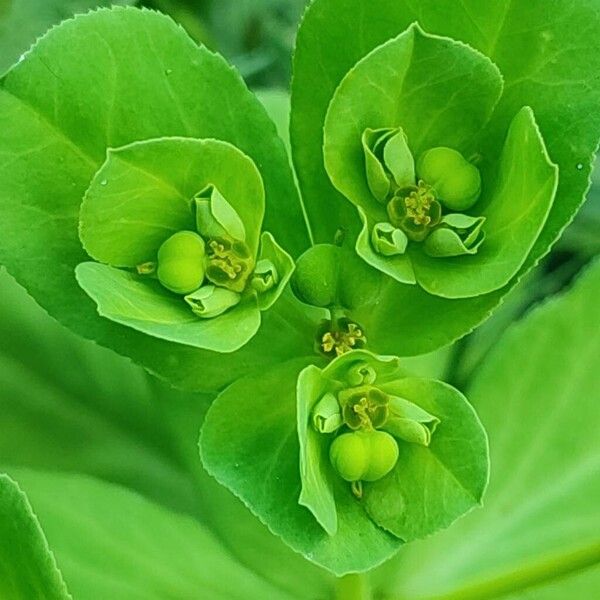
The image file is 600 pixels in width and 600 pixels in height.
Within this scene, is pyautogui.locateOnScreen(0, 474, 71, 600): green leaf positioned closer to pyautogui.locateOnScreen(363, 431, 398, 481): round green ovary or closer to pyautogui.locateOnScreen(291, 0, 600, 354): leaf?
pyautogui.locateOnScreen(363, 431, 398, 481): round green ovary

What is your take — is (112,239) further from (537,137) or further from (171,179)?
(537,137)

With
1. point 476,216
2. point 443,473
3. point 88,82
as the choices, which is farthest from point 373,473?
point 88,82

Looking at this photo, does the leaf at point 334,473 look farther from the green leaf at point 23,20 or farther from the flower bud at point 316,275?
the green leaf at point 23,20

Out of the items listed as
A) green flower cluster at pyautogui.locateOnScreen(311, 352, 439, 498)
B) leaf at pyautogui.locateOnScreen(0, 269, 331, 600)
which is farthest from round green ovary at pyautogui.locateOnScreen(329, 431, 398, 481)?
leaf at pyautogui.locateOnScreen(0, 269, 331, 600)

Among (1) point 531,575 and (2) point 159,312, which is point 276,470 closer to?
(2) point 159,312

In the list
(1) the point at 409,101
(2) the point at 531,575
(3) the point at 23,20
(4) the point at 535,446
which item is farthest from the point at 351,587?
(3) the point at 23,20
